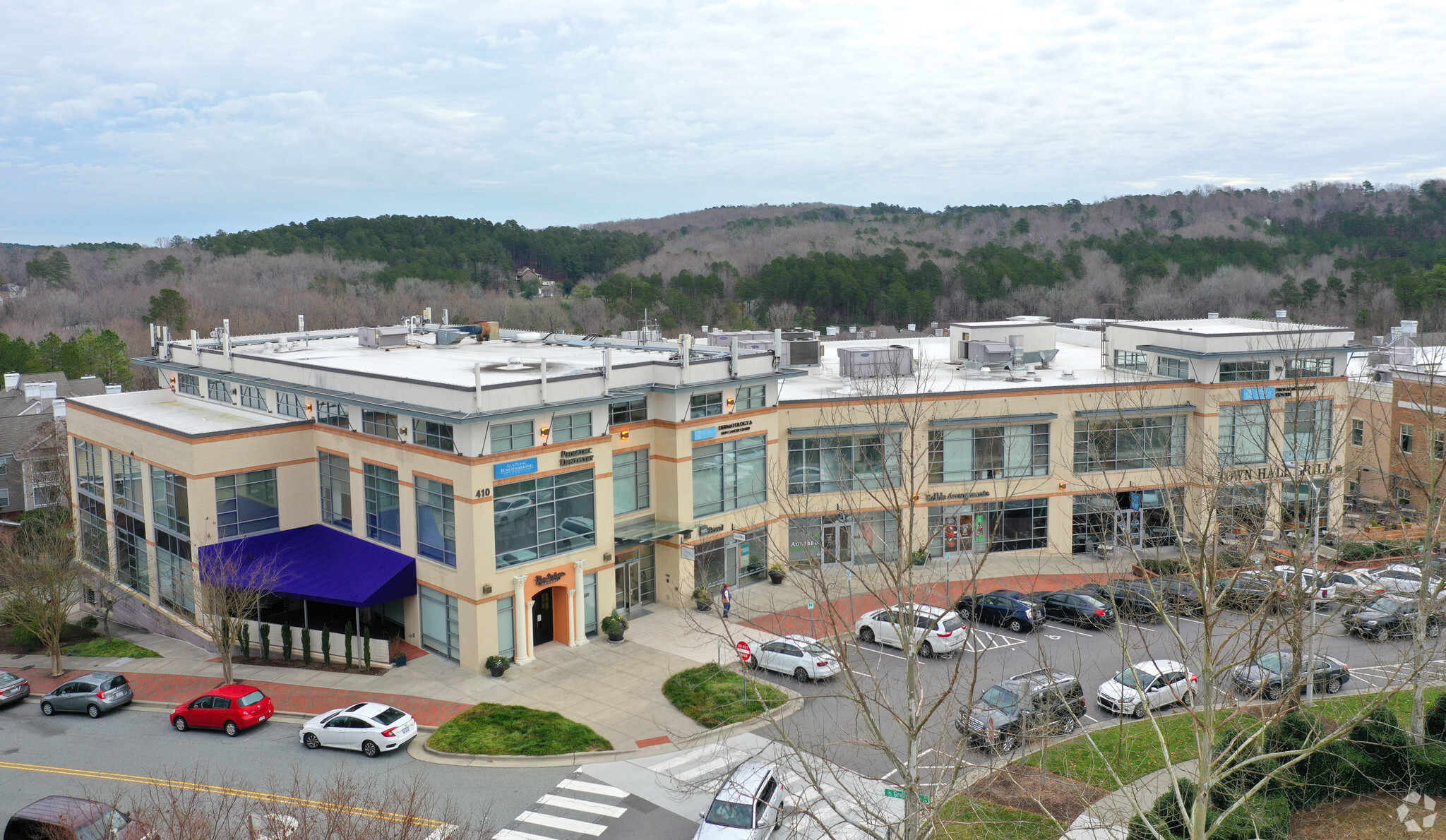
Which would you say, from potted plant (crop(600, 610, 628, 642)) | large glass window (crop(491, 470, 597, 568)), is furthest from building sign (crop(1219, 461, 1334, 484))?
large glass window (crop(491, 470, 597, 568))

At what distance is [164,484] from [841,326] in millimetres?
90136

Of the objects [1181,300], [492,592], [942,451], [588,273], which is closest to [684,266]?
[588,273]

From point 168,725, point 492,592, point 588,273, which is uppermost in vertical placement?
point 588,273

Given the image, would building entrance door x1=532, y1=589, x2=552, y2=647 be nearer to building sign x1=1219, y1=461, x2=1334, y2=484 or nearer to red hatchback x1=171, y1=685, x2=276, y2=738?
red hatchback x1=171, y1=685, x2=276, y2=738

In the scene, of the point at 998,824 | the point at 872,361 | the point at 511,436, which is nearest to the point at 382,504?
the point at 511,436

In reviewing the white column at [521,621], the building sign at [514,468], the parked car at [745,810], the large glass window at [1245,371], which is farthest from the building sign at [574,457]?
the large glass window at [1245,371]

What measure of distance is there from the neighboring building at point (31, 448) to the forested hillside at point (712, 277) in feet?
55.0

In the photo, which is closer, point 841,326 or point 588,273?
point 841,326

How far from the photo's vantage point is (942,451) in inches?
1790

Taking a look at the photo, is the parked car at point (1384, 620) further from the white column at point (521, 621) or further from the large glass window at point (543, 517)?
the white column at point (521, 621)

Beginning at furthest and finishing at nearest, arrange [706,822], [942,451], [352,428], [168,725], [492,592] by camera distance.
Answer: [942,451] → [352,428] → [492,592] → [168,725] → [706,822]

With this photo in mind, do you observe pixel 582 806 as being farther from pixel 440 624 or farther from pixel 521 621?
pixel 440 624

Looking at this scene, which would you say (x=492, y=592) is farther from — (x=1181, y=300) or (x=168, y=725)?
(x=1181, y=300)

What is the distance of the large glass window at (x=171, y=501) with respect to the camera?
38.3 m
